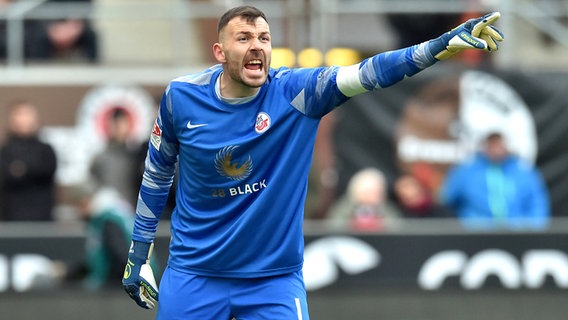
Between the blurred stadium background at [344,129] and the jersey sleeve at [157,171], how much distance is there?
12.9 ft

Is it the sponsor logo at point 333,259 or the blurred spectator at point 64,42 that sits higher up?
the blurred spectator at point 64,42

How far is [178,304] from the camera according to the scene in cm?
A: 596

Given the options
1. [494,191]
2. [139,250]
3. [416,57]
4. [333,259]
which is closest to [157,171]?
[139,250]

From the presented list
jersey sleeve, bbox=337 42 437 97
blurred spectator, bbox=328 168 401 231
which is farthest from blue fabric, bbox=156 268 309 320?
blurred spectator, bbox=328 168 401 231

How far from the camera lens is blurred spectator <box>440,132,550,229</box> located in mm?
10852

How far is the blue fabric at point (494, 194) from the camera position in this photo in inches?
427

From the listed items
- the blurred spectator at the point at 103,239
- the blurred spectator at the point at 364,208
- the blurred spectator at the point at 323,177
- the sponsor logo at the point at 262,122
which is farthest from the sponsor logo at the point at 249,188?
Result: the blurred spectator at the point at 323,177

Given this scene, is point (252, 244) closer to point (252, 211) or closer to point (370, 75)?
point (252, 211)

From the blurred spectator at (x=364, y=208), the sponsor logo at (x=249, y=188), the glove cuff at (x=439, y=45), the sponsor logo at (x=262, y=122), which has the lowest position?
the blurred spectator at (x=364, y=208)

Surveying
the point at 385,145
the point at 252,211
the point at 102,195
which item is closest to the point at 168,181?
the point at 252,211

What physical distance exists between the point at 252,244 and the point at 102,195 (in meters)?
4.70

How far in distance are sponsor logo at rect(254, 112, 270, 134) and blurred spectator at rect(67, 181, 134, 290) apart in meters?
4.24

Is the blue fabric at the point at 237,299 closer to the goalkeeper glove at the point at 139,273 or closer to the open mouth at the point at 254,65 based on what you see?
the goalkeeper glove at the point at 139,273

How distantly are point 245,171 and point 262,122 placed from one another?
246mm
